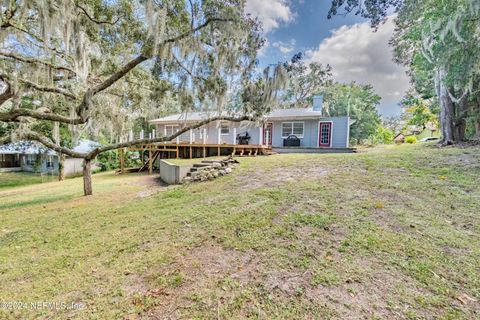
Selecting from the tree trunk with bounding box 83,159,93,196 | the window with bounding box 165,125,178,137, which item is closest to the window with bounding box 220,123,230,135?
the window with bounding box 165,125,178,137

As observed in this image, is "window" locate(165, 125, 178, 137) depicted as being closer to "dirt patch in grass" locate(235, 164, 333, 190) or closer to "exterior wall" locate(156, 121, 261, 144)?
"exterior wall" locate(156, 121, 261, 144)

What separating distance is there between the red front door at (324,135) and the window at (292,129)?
1.14m

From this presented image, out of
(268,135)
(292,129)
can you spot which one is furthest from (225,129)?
(292,129)

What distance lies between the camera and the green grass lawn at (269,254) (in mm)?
2018

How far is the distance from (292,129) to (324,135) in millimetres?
1999

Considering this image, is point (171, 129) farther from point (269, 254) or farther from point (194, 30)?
point (269, 254)

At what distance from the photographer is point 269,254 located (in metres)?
2.74

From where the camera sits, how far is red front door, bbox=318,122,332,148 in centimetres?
1404

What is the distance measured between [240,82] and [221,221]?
413 centimetres

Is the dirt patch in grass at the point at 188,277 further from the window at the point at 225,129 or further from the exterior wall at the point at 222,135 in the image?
the window at the point at 225,129

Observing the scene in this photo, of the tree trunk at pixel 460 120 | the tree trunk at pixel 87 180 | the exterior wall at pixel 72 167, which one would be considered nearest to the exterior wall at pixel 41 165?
the exterior wall at pixel 72 167

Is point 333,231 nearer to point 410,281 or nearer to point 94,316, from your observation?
point 410,281

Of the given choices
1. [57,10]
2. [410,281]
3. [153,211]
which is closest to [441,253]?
[410,281]

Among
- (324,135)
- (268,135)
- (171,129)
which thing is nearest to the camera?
(324,135)
